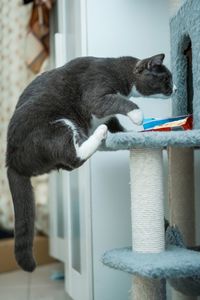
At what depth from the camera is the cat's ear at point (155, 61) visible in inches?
47.0

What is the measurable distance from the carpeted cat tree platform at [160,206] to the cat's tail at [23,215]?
0.21 m

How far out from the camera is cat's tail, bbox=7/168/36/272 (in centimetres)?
112

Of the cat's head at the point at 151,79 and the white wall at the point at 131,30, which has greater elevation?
the white wall at the point at 131,30

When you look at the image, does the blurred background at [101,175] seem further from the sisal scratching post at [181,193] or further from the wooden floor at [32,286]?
the sisal scratching post at [181,193]

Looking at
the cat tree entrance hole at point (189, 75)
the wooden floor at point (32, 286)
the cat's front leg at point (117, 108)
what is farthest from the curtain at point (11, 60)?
the cat's front leg at point (117, 108)

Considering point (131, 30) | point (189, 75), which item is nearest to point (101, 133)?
point (189, 75)

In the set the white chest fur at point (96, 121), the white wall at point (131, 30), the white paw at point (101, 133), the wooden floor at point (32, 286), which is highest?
the white wall at point (131, 30)

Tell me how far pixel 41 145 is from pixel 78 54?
604mm

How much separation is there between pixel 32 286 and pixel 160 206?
121 cm

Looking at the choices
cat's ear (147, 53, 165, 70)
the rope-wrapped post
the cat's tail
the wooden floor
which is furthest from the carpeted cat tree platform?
the wooden floor

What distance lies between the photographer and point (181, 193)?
4.26 feet

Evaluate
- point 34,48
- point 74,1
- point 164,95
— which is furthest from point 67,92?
point 34,48

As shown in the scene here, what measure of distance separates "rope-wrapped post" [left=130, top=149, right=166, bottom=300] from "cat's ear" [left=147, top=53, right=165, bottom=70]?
298 mm

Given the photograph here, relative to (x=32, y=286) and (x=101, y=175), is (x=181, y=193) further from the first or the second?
(x=32, y=286)
